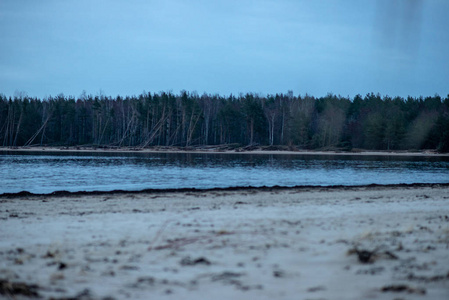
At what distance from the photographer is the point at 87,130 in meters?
135

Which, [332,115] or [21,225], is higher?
[332,115]

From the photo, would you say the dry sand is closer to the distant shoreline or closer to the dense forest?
the distant shoreline

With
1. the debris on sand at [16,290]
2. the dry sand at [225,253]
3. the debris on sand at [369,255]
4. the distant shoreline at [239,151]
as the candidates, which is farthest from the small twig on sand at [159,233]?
the distant shoreline at [239,151]

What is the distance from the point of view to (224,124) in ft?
390

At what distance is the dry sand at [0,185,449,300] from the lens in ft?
18.0

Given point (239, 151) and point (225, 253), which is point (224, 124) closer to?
point (239, 151)

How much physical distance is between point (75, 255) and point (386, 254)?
521 centimetres

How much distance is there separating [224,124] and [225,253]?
112 m

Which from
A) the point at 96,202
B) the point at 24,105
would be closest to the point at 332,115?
the point at 24,105

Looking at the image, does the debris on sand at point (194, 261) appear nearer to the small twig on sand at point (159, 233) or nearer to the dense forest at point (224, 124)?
the small twig on sand at point (159, 233)

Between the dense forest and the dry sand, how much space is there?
288 ft

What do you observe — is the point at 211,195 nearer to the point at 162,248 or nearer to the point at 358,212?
the point at 358,212

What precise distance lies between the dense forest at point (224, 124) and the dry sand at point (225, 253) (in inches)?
3453

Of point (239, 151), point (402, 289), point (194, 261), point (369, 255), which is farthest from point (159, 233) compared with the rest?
point (239, 151)
